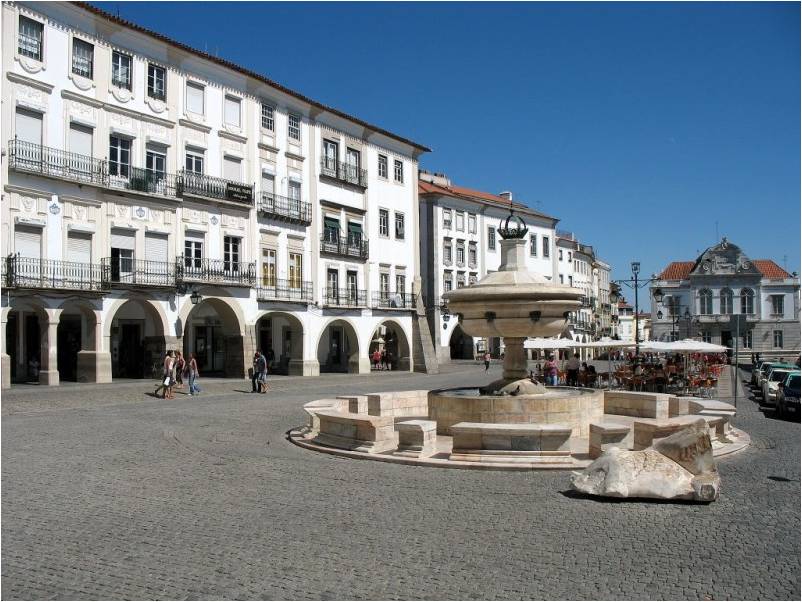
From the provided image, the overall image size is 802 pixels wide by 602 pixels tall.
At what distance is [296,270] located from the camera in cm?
3806

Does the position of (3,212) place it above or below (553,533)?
above

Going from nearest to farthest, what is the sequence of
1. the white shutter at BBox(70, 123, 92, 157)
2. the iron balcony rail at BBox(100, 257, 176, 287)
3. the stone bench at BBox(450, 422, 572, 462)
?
the stone bench at BBox(450, 422, 572, 462) → the white shutter at BBox(70, 123, 92, 157) → the iron balcony rail at BBox(100, 257, 176, 287)

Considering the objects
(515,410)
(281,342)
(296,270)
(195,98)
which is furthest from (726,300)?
(515,410)

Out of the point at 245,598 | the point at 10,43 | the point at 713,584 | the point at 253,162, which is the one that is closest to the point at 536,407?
the point at 713,584

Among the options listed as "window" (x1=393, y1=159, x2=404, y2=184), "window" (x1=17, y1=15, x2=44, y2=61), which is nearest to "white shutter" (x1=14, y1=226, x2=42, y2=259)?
"window" (x1=17, y1=15, x2=44, y2=61)

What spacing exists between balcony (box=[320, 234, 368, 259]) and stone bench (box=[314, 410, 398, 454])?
2694 cm

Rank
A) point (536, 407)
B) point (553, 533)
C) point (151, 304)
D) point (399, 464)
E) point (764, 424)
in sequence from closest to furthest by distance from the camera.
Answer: point (553, 533), point (399, 464), point (536, 407), point (764, 424), point (151, 304)

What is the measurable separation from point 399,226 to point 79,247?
20823 millimetres

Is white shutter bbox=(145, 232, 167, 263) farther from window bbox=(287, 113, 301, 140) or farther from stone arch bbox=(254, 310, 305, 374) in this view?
window bbox=(287, 113, 301, 140)

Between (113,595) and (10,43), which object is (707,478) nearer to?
(113,595)

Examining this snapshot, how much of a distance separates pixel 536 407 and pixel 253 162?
25.8 m

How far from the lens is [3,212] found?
2580 cm

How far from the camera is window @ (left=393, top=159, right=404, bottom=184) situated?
4542cm

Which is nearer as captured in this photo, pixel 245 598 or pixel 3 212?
pixel 245 598
